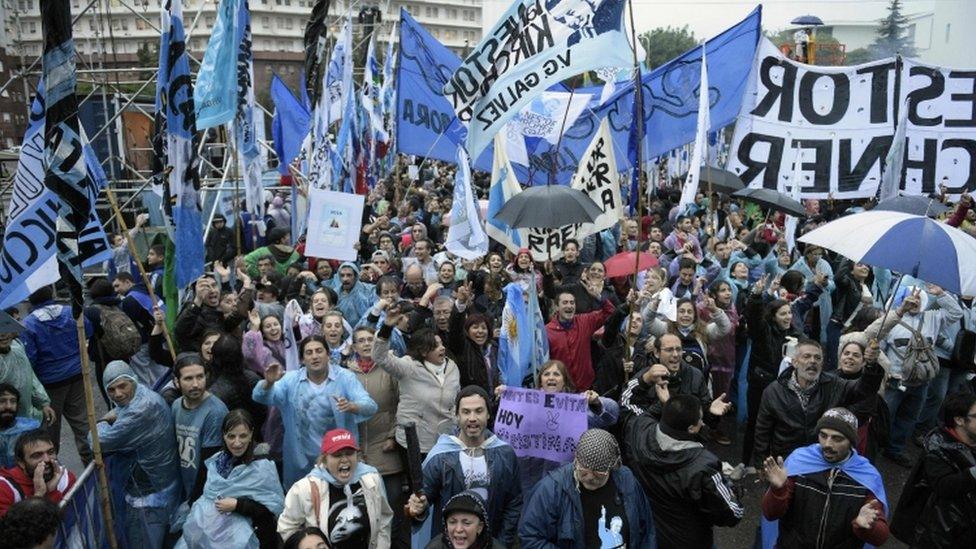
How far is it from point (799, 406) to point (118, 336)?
16.9ft

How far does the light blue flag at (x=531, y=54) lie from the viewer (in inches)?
237

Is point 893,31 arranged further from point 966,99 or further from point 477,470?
point 477,470

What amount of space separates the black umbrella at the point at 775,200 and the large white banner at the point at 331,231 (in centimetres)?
438

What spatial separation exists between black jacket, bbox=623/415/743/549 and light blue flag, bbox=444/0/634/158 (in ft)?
9.69

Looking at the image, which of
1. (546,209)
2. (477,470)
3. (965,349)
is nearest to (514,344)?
(546,209)

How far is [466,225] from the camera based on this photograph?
7.14 metres

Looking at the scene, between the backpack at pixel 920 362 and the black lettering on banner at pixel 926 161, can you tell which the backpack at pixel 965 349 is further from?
the black lettering on banner at pixel 926 161

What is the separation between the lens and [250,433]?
411 cm

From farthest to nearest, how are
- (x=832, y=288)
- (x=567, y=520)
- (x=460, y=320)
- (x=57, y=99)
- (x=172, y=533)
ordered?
1. (x=832, y=288)
2. (x=460, y=320)
3. (x=172, y=533)
4. (x=57, y=99)
5. (x=567, y=520)

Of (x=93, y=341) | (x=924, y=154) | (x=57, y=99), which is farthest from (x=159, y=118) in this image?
(x=924, y=154)

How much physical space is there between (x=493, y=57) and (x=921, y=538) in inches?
166

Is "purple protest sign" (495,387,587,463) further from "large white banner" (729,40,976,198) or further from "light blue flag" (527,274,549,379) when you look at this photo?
"large white banner" (729,40,976,198)

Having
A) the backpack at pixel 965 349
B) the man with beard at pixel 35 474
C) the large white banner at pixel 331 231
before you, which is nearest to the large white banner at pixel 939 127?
the backpack at pixel 965 349

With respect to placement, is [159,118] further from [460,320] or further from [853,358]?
[853,358]
